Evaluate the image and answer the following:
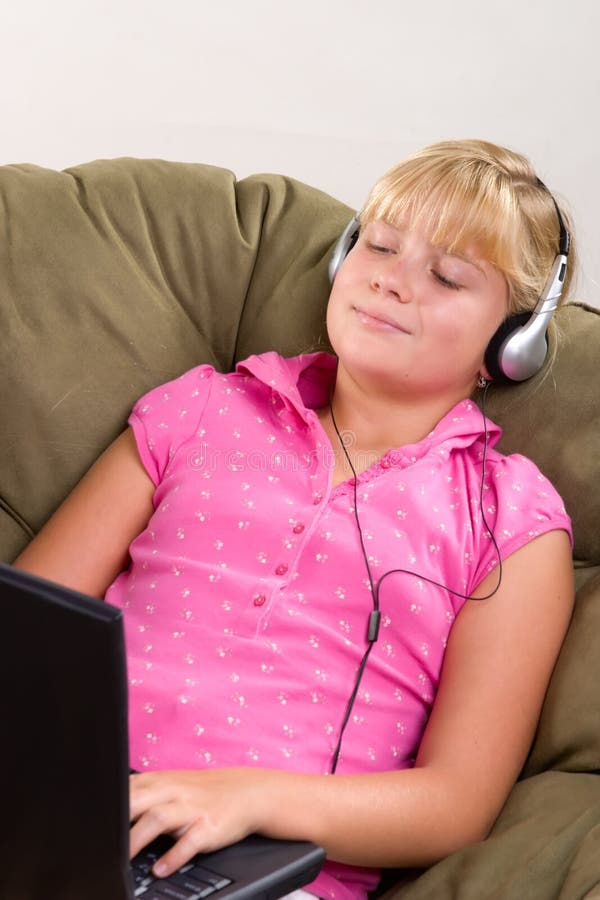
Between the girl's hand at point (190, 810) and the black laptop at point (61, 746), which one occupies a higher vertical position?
the black laptop at point (61, 746)

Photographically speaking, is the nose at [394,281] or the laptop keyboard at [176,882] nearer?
the laptop keyboard at [176,882]

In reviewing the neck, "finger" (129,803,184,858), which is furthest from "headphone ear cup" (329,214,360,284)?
"finger" (129,803,184,858)

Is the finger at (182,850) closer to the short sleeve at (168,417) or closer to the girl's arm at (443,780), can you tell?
the girl's arm at (443,780)

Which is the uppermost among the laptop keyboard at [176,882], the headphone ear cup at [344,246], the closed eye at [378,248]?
the closed eye at [378,248]

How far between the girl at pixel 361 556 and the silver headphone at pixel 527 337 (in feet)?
0.05

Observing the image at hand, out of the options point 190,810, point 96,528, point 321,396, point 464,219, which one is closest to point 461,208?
point 464,219

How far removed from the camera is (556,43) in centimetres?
188

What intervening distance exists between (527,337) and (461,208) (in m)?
0.16

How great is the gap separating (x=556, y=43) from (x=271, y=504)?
98 centimetres

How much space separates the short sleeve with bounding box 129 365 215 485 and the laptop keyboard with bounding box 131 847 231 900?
511 millimetres

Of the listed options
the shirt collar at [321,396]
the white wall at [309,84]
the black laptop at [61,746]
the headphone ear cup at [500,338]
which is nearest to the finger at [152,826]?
the black laptop at [61,746]

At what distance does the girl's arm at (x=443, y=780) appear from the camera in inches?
39.3

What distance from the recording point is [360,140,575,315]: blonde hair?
1.32m

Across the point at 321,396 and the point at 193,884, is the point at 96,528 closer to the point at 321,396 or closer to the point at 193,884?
the point at 321,396
